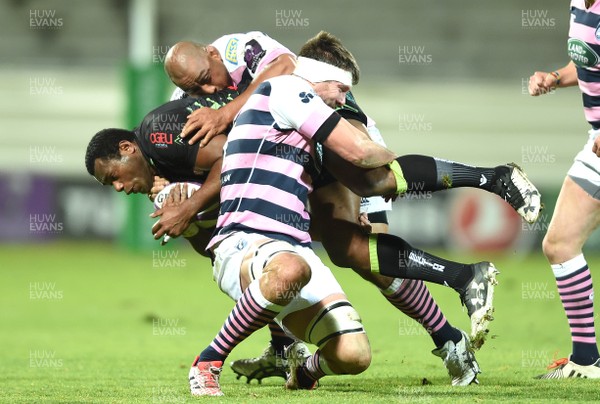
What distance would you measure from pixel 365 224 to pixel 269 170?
0.70 m

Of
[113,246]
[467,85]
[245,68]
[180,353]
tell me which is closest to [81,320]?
[180,353]

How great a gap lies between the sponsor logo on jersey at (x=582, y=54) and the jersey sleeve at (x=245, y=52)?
4.92ft

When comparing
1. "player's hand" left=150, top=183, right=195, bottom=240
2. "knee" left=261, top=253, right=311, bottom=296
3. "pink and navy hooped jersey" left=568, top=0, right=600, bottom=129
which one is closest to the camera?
"knee" left=261, top=253, right=311, bottom=296

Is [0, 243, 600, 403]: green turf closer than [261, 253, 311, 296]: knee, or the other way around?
[261, 253, 311, 296]: knee

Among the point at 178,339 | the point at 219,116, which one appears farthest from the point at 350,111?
the point at 178,339

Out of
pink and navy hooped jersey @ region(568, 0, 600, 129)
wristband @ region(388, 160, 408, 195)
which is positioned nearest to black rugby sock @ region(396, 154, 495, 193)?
wristband @ region(388, 160, 408, 195)

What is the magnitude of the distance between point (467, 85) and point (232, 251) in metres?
14.6

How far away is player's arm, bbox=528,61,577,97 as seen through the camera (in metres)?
5.88

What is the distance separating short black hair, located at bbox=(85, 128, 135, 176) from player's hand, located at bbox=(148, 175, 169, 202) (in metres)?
0.24

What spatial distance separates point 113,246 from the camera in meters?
16.9

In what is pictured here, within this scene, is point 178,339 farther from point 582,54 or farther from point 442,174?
point 582,54

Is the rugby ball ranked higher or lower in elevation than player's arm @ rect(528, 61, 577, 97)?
lower

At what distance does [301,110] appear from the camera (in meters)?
4.74

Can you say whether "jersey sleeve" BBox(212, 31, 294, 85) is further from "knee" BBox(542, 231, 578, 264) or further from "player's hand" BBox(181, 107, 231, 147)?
"knee" BBox(542, 231, 578, 264)
